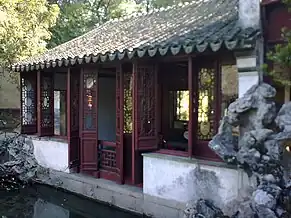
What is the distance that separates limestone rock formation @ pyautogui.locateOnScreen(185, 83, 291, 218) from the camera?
561cm

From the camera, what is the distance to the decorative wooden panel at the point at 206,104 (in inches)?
290

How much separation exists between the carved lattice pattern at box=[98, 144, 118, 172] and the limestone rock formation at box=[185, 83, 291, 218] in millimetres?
3371

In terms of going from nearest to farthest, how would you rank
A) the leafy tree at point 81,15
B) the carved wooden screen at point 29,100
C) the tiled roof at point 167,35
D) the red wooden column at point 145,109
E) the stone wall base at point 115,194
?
the tiled roof at point 167,35
the stone wall base at point 115,194
the red wooden column at point 145,109
the carved wooden screen at point 29,100
the leafy tree at point 81,15

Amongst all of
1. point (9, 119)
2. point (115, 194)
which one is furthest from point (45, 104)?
point (9, 119)

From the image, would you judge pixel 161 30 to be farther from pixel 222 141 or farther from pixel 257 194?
pixel 257 194

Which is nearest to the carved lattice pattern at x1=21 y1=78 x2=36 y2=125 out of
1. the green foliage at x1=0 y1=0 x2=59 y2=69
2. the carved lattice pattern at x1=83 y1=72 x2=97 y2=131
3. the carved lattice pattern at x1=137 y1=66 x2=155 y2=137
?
the green foliage at x1=0 y1=0 x2=59 y2=69

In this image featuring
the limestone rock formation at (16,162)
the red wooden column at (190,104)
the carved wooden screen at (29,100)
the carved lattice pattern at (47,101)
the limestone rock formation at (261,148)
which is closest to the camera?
the limestone rock formation at (261,148)

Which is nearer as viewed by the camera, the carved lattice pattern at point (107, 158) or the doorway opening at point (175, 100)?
the carved lattice pattern at point (107, 158)

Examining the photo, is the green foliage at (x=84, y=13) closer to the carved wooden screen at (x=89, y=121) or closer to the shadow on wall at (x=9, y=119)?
the shadow on wall at (x=9, y=119)

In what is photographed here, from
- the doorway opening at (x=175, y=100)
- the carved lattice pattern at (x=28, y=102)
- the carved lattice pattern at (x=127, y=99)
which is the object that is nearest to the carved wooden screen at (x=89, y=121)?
the carved lattice pattern at (x=127, y=99)

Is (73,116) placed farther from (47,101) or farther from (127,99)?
(127,99)

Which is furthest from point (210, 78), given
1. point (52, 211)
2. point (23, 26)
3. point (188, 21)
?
point (23, 26)

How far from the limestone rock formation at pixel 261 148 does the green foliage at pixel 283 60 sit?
0.76ft

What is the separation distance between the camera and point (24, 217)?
27.2 feet
